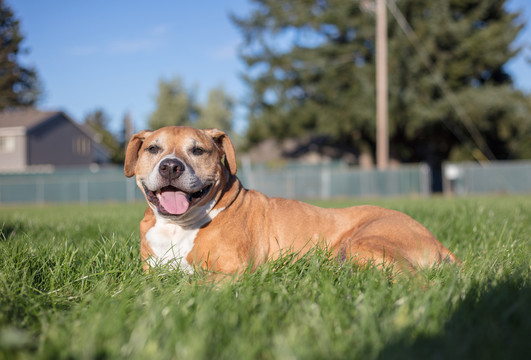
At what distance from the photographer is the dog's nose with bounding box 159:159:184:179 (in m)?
3.24

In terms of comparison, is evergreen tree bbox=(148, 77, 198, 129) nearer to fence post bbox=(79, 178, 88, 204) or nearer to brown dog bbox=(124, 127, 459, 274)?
fence post bbox=(79, 178, 88, 204)

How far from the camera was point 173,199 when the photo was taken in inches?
130

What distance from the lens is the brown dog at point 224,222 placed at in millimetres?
3266

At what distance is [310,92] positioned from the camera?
29.8m

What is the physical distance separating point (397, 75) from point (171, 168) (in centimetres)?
2528

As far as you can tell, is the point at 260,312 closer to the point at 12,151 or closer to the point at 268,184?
the point at 268,184

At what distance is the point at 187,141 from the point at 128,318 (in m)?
1.71

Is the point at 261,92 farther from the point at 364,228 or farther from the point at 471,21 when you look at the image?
the point at 364,228

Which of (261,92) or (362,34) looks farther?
(261,92)

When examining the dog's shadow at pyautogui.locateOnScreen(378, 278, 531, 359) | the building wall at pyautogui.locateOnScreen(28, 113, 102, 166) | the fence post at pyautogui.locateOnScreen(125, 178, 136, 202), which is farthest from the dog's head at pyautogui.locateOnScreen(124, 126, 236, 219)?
the building wall at pyautogui.locateOnScreen(28, 113, 102, 166)

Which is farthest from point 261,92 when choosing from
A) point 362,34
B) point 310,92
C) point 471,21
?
point 471,21

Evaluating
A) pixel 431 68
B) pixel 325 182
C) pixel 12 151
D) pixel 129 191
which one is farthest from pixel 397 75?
pixel 12 151

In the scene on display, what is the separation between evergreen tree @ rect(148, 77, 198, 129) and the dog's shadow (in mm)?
62893

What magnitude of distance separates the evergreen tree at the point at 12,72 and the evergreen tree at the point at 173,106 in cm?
3068
